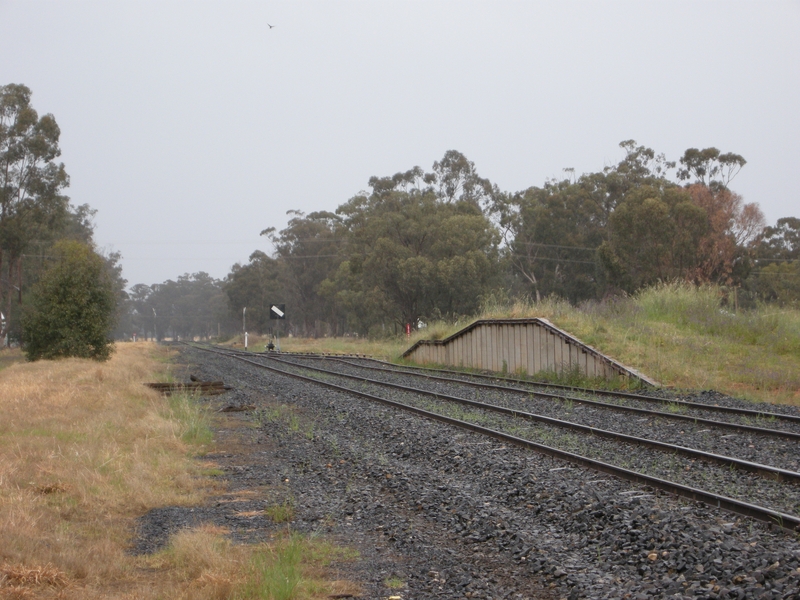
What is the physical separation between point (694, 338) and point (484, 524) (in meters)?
15.0

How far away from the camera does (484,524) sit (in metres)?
6.12

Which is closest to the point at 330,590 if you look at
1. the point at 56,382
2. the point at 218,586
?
the point at 218,586

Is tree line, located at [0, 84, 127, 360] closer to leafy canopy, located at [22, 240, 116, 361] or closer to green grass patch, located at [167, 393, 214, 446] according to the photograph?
leafy canopy, located at [22, 240, 116, 361]

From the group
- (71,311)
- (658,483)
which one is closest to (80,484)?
(658,483)

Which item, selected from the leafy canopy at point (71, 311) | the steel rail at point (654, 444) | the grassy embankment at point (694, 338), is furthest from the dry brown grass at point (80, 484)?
the leafy canopy at point (71, 311)

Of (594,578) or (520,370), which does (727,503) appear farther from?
(520,370)

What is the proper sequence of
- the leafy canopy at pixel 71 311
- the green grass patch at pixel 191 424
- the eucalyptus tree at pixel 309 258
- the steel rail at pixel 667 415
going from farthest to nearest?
1. the eucalyptus tree at pixel 309 258
2. the leafy canopy at pixel 71 311
3. the green grass patch at pixel 191 424
4. the steel rail at pixel 667 415

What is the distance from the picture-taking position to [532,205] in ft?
205

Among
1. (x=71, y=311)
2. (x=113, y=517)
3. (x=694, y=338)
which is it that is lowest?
(x=113, y=517)

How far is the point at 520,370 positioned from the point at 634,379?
537cm

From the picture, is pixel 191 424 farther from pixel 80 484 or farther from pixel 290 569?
pixel 290 569

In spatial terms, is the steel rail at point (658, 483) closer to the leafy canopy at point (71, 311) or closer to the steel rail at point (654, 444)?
the steel rail at point (654, 444)

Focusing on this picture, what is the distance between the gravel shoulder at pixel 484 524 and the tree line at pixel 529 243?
29.3 m

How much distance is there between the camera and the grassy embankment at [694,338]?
637 inches
